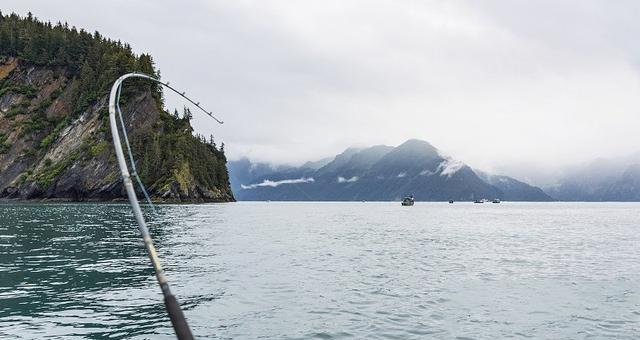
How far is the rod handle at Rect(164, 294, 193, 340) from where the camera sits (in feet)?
22.3

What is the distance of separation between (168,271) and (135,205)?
88.4 feet

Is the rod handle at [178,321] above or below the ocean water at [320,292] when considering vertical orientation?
above

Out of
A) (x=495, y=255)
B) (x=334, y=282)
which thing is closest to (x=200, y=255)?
(x=334, y=282)

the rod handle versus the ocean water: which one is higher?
the rod handle

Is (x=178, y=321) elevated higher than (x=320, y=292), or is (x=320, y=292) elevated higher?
(x=178, y=321)

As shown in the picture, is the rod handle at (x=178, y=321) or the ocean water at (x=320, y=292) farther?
the ocean water at (x=320, y=292)

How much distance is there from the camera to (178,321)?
695 centimetres

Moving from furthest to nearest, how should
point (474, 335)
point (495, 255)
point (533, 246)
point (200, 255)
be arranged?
1. point (533, 246)
2. point (495, 255)
3. point (200, 255)
4. point (474, 335)

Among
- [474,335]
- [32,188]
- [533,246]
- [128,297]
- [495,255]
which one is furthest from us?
[32,188]

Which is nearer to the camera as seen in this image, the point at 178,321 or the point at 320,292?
the point at 178,321

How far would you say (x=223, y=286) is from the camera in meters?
28.2

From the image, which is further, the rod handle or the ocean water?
the ocean water

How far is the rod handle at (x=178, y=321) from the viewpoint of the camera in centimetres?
680

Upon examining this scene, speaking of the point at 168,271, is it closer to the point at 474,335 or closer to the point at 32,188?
the point at 474,335
